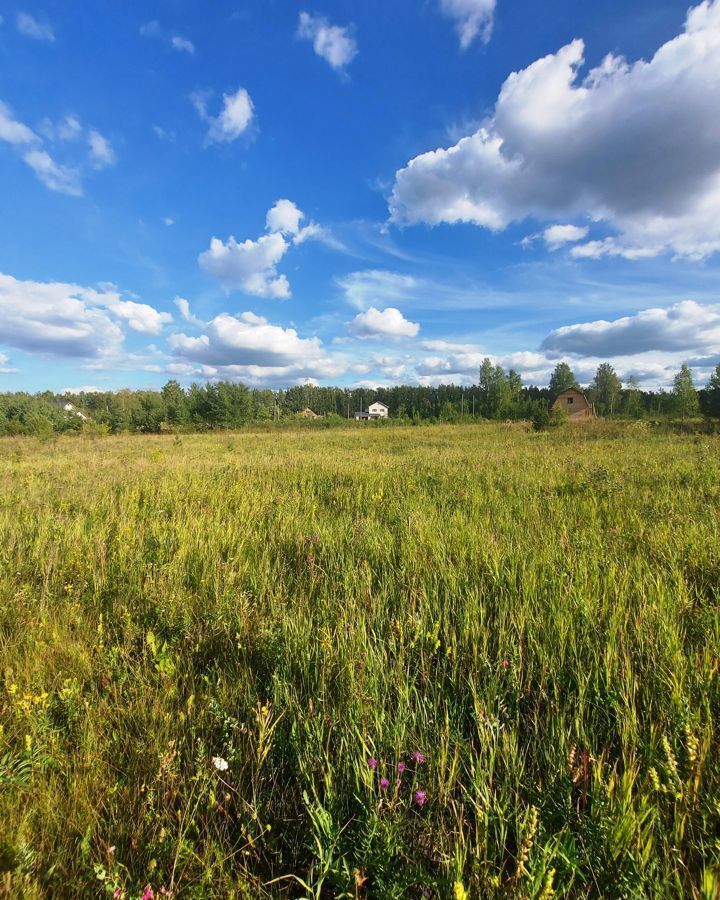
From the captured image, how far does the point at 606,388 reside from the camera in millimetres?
76000

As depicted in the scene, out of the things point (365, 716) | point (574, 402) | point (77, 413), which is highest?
point (574, 402)

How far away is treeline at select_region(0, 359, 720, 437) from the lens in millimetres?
39531

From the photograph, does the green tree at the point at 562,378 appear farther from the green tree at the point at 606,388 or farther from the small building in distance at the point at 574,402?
the small building in distance at the point at 574,402

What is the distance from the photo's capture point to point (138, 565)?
10.5ft

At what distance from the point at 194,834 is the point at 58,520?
Result: 4442mm

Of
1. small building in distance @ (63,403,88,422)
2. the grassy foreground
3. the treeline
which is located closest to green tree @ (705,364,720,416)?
the treeline

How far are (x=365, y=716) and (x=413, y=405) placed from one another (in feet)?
360

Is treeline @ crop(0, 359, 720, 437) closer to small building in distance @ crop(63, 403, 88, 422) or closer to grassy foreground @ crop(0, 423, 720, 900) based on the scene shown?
small building in distance @ crop(63, 403, 88, 422)

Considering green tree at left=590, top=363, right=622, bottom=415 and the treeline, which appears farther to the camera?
green tree at left=590, top=363, right=622, bottom=415

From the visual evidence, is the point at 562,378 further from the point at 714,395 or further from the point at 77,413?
the point at 77,413

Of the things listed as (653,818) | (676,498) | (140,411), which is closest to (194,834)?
(653,818)

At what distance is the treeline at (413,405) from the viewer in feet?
130

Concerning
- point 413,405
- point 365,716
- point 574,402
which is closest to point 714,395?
point 574,402

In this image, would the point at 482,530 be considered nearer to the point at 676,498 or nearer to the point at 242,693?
the point at 242,693
